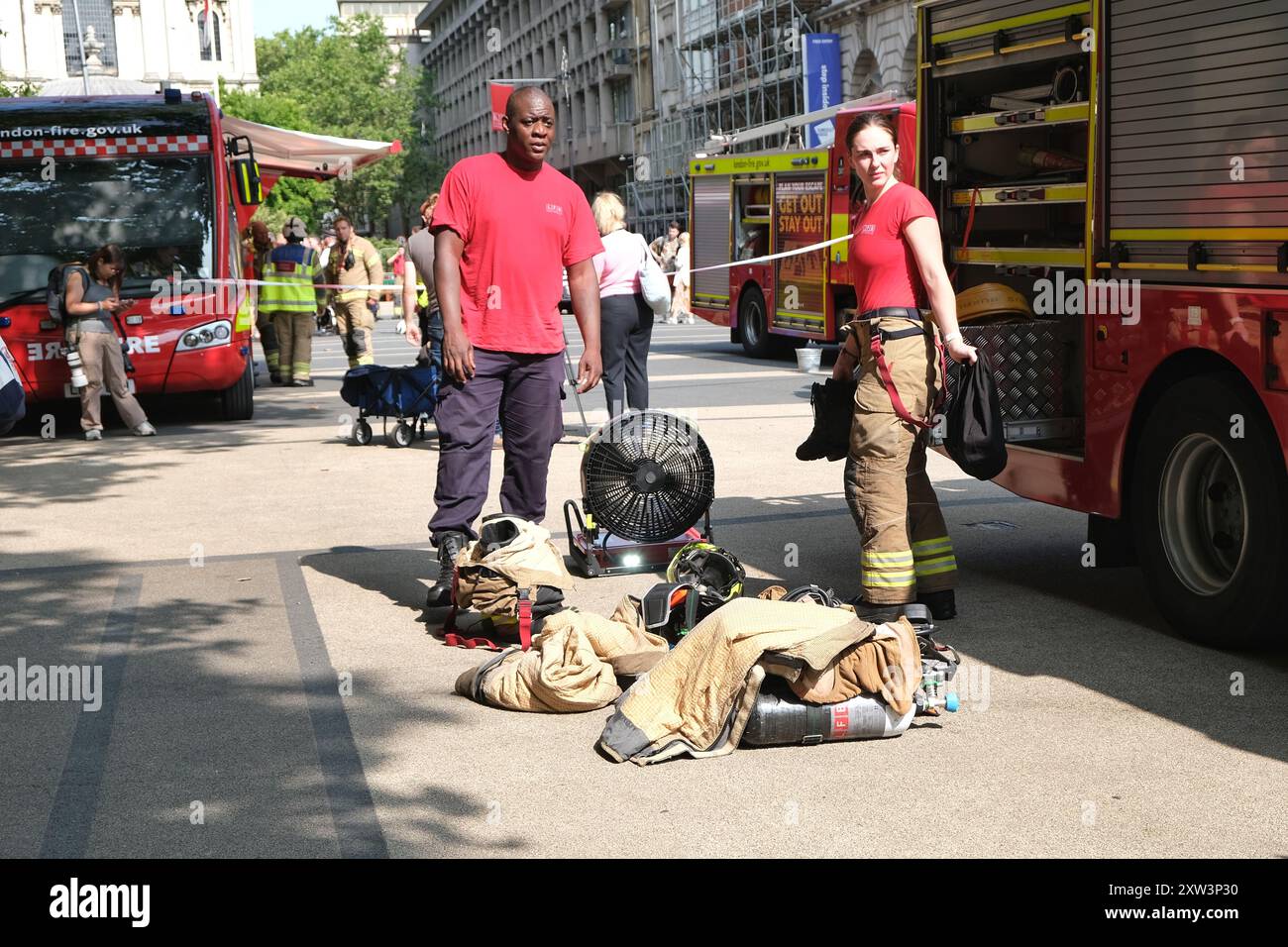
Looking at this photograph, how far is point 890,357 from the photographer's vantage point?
19.6 feet

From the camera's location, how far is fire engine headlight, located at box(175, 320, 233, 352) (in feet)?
46.0

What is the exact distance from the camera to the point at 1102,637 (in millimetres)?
6055

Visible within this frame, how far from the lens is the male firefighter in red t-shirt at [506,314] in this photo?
6.52 metres

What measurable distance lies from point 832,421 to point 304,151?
18.7m

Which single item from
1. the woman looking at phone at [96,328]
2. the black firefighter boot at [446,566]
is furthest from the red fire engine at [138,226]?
the black firefighter boot at [446,566]

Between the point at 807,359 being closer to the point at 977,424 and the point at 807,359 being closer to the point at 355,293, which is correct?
the point at 355,293

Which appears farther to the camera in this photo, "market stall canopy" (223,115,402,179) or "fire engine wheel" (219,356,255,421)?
"market stall canopy" (223,115,402,179)

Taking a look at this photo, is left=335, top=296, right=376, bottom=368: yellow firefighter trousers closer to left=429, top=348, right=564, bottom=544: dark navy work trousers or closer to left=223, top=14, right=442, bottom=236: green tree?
left=429, top=348, right=564, bottom=544: dark navy work trousers

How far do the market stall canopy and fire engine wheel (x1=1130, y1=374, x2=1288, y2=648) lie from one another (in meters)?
18.2

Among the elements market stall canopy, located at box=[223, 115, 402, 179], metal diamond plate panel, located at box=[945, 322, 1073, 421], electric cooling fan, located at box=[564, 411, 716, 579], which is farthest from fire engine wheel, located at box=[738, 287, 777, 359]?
metal diamond plate panel, located at box=[945, 322, 1073, 421]

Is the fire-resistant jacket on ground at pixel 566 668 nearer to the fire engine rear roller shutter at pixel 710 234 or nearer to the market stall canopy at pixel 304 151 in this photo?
the fire engine rear roller shutter at pixel 710 234

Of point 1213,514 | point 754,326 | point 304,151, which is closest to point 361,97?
point 304,151
